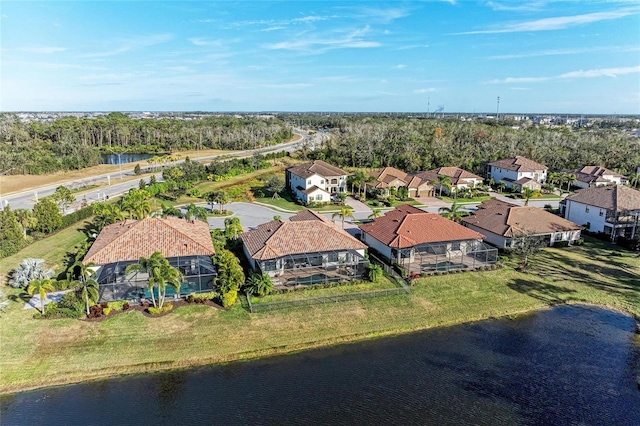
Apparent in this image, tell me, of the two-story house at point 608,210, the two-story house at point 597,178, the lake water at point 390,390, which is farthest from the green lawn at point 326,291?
the two-story house at point 597,178

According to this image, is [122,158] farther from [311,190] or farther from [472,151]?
[472,151]

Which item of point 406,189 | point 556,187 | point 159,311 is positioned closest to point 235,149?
point 406,189

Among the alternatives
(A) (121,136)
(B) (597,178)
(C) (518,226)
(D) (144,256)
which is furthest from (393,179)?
(A) (121,136)

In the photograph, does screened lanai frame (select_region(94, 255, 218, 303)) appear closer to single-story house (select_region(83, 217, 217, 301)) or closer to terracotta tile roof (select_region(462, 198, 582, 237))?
single-story house (select_region(83, 217, 217, 301))

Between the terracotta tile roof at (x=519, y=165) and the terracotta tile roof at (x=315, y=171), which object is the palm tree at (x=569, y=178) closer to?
the terracotta tile roof at (x=519, y=165)

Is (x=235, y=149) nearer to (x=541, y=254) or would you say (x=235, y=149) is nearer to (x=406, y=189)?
(x=406, y=189)
